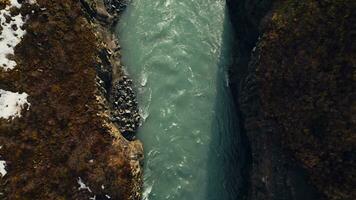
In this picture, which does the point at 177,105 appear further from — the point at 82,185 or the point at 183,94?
the point at 82,185

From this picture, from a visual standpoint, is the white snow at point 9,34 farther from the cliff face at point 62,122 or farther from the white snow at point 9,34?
the cliff face at point 62,122

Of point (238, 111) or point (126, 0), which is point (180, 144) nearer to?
point (238, 111)

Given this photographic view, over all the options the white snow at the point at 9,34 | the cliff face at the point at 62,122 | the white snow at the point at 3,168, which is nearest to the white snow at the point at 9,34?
the white snow at the point at 9,34

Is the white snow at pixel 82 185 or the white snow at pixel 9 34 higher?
the white snow at pixel 9 34

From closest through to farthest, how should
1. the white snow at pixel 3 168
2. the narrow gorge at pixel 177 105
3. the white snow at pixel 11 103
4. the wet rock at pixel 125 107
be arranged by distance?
the white snow at pixel 3 168, the narrow gorge at pixel 177 105, the white snow at pixel 11 103, the wet rock at pixel 125 107

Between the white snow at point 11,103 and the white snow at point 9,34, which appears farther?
the white snow at point 9,34

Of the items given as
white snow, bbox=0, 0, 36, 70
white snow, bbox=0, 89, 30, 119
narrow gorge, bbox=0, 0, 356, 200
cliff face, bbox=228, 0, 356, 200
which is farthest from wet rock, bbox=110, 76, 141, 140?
cliff face, bbox=228, 0, 356, 200

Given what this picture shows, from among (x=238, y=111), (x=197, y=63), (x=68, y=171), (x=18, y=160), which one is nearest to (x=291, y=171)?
(x=238, y=111)
